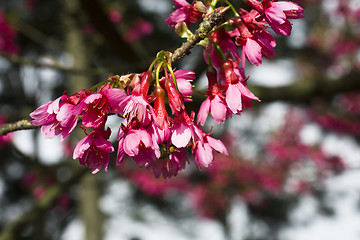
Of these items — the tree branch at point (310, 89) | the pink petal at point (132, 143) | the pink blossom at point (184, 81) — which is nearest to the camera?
the pink petal at point (132, 143)

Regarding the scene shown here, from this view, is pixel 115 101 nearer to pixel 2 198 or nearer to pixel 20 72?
pixel 20 72

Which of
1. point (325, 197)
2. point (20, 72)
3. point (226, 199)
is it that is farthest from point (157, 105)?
point (325, 197)

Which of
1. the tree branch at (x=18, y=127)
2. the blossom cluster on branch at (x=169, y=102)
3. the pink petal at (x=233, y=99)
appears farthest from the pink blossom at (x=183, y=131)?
the tree branch at (x=18, y=127)

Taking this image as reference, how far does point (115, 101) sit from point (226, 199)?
938 cm

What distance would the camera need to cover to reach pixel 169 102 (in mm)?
824

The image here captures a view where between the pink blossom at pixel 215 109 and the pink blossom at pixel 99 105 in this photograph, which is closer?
the pink blossom at pixel 99 105

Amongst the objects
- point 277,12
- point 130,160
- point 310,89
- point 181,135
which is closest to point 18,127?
point 181,135

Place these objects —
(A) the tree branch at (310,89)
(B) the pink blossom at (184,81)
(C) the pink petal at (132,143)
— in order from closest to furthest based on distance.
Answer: (C) the pink petal at (132,143) < (B) the pink blossom at (184,81) < (A) the tree branch at (310,89)

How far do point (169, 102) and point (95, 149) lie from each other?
22cm

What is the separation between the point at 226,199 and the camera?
383 inches

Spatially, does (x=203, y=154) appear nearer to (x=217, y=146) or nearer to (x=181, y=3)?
(x=217, y=146)

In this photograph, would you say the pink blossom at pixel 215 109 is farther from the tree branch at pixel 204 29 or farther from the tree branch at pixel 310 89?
the tree branch at pixel 310 89

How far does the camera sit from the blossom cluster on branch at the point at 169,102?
2.51 feet

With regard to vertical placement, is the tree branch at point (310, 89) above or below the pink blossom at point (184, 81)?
below
